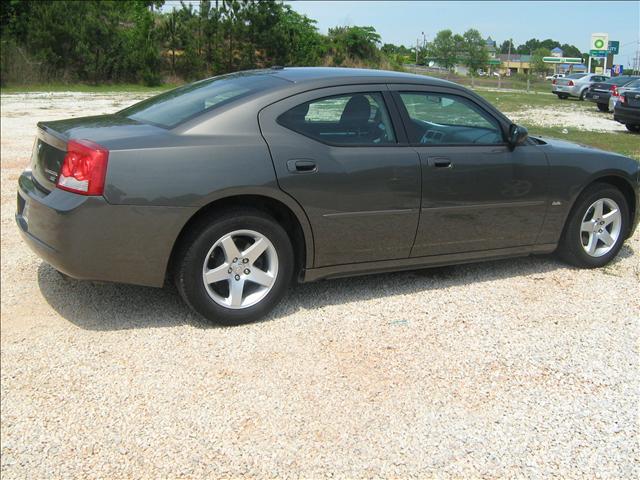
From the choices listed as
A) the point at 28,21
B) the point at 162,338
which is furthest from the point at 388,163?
the point at 28,21

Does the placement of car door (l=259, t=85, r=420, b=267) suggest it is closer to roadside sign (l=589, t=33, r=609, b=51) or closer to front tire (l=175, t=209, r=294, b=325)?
front tire (l=175, t=209, r=294, b=325)

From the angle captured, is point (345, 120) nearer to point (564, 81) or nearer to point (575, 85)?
point (575, 85)

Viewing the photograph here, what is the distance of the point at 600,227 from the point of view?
5320 millimetres

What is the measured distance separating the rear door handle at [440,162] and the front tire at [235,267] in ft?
3.77

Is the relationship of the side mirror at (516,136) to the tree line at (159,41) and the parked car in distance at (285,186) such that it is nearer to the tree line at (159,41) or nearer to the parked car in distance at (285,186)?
the parked car in distance at (285,186)

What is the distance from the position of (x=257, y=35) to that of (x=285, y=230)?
3382cm

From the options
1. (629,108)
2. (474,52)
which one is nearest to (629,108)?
(629,108)

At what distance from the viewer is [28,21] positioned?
95.8 ft

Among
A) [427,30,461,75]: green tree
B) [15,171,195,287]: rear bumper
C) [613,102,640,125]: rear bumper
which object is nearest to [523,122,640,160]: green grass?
[613,102,640,125]: rear bumper

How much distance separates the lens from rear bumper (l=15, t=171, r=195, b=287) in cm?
349

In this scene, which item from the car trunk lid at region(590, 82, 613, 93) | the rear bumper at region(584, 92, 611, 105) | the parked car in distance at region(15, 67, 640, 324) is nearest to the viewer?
the parked car in distance at region(15, 67, 640, 324)

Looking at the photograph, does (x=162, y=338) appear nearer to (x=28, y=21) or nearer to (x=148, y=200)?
(x=148, y=200)

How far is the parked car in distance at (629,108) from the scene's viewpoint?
15.3 meters

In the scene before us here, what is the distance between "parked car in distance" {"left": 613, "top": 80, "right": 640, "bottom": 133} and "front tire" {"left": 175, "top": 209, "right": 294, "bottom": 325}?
45.7ft
